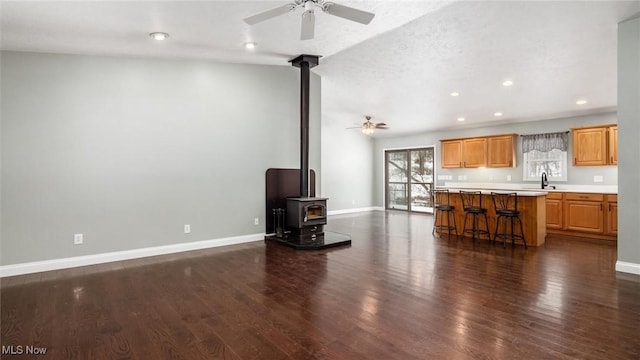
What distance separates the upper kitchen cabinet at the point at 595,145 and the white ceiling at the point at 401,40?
0.50m

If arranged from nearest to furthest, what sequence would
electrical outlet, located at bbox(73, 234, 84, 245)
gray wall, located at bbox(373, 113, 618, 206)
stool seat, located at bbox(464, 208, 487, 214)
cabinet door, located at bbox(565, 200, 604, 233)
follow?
electrical outlet, located at bbox(73, 234, 84, 245), stool seat, located at bbox(464, 208, 487, 214), cabinet door, located at bbox(565, 200, 604, 233), gray wall, located at bbox(373, 113, 618, 206)

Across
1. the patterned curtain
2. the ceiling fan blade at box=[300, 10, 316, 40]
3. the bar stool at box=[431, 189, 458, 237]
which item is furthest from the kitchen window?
the ceiling fan blade at box=[300, 10, 316, 40]

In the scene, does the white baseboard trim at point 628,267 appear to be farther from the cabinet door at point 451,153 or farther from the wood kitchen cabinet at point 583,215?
the cabinet door at point 451,153

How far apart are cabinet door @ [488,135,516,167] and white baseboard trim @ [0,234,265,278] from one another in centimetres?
613

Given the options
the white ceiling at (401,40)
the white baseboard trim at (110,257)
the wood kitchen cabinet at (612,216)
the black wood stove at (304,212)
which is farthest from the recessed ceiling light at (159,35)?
the wood kitchen cabinet at (612,216)

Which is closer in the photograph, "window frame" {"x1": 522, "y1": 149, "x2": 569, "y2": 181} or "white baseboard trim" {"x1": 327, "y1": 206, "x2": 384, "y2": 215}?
"window frame" {"x1": 522, "y1": 149, "x2": 569, "y2": 181}

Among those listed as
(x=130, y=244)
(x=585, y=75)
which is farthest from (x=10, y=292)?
(x=585, y=75)

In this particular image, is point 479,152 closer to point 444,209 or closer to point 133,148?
point 444,209

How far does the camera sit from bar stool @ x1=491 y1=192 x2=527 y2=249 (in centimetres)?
538

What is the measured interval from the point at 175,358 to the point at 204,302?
931 mm

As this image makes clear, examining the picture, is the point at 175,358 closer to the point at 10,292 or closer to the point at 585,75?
the point at 10,292

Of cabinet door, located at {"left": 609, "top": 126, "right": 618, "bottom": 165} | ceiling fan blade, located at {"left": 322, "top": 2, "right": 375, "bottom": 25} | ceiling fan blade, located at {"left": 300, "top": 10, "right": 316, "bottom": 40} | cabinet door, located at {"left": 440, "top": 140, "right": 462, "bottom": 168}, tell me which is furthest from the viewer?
cabinet door, located at {"left": 440, "top": 140, "right": 462, "bottom": 168}

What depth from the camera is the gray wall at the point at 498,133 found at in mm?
6594

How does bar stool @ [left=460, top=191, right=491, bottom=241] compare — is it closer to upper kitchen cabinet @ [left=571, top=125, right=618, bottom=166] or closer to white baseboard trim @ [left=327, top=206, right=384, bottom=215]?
upper kitchen cabinet @ [left=571, top=125, right=618, bottom=166]
